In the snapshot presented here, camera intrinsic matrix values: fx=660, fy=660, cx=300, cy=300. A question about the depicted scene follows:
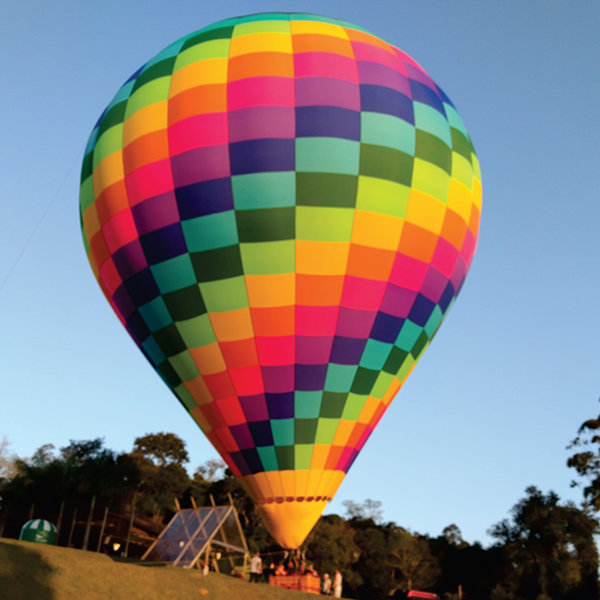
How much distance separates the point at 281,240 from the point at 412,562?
3996 centimetres

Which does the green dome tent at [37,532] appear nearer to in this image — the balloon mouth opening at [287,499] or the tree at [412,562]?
the balloon mouth opening at [287,499]

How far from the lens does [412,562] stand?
46219 mm

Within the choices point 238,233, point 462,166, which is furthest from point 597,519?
point 238,233

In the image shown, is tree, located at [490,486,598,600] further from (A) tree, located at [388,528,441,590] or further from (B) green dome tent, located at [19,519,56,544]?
(B) green dome tent, located at [19,519,56,544]

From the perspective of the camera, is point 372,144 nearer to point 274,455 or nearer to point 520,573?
point 274,455

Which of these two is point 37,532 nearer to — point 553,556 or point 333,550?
point 333,550

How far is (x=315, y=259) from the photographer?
1241 cm

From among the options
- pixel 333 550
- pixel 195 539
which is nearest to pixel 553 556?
pixel 333 550

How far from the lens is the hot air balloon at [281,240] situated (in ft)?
40.6

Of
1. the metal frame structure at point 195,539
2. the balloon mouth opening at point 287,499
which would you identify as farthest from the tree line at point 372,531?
the balloon mouth opening at point 287,499

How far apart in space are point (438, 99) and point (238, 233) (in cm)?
604

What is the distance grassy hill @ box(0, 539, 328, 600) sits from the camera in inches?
472

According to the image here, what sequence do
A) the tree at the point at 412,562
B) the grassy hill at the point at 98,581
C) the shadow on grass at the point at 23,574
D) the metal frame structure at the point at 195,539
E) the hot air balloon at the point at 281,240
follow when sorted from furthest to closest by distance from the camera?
the tree at the point at 412,562 → the metal frame structure at the point at 195,539 → the hot air balloon at the point at 281,240 → the grassy hill at the point at 98,581 → the shadow on grass at the point at 23,574

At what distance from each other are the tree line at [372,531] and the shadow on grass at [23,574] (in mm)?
22376
